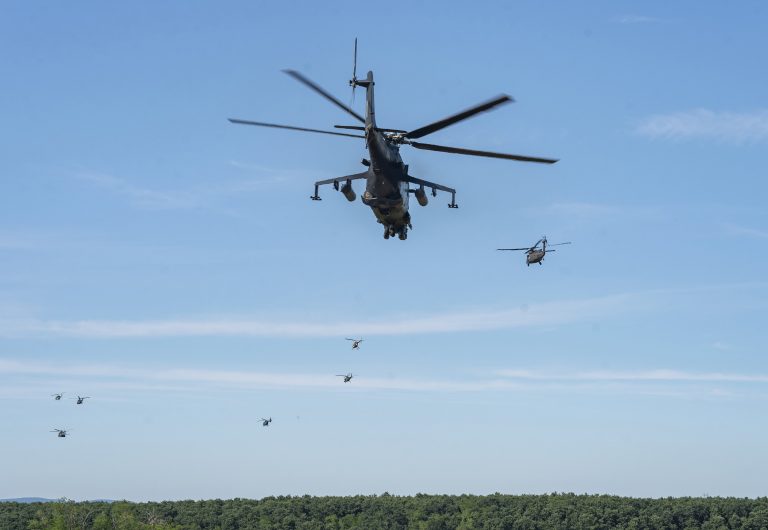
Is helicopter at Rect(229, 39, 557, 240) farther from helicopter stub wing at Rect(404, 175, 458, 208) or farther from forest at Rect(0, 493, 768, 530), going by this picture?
forest at Rect(0, 493, 768, 530)

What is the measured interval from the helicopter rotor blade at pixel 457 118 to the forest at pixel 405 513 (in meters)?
123

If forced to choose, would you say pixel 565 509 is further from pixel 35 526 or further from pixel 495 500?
pixel 35 526

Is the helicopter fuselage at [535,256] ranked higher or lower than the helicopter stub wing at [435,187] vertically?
higher

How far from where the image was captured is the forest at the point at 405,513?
162000 mm

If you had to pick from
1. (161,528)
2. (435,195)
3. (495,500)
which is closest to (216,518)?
(161,528)

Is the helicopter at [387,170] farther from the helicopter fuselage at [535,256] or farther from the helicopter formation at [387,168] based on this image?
the helicopter fuselage at [535,256]

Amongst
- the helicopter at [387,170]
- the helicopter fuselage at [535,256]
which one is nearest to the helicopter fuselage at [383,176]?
the helicopter at [387,170]

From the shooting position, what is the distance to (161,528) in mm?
158000

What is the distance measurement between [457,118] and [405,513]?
142m

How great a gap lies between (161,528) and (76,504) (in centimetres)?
2317

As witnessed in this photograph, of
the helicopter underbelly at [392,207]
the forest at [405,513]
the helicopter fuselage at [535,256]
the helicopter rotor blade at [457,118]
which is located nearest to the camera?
the helicopter rotor blade at [457,118]

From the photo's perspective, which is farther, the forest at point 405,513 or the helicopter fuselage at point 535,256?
the forest at point 405,513

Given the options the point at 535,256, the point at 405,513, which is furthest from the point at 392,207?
the point at 405,513

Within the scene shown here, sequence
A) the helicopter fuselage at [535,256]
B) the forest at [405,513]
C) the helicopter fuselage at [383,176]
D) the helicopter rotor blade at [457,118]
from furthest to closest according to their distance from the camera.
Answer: the forest at [405,513], the helicopter fuselage at [535,256], the helicopter fuselage at [383,176], the helicopter rotor blade at [457,118]
